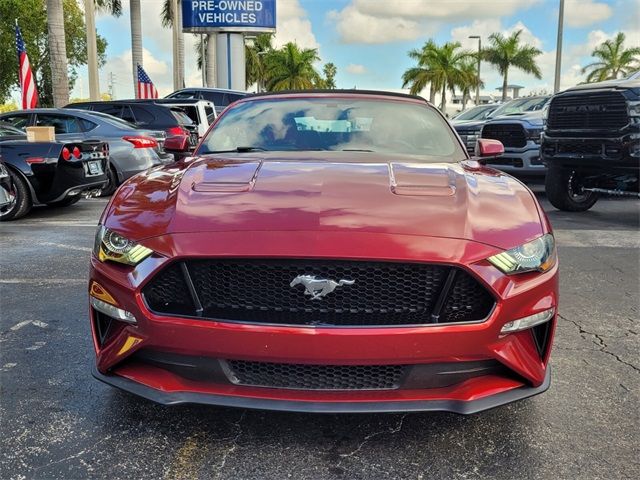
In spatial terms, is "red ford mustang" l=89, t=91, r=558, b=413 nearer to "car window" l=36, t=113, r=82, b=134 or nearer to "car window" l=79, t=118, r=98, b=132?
"car window" l=79, t=118, r=98, b=132

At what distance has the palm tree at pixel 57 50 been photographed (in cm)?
1777

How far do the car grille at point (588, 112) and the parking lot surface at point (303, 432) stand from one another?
402cm

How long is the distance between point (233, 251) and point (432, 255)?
73cm

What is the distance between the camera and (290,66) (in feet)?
199

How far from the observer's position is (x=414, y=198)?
2.57m

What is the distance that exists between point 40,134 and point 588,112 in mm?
6762

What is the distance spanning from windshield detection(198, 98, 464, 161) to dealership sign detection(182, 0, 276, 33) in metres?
28.1

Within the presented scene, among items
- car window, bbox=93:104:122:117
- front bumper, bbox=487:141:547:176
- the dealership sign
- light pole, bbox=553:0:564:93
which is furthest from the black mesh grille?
the dealership sign

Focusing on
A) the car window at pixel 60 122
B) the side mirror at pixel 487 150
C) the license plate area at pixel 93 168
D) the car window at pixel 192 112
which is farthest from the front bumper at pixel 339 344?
the car window at pixel 192 112

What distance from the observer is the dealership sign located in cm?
3006

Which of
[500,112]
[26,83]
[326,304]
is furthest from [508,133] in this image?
[26,83]

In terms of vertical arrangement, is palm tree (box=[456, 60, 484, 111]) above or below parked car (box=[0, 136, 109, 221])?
above

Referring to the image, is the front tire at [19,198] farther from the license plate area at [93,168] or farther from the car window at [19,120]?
the car window at [19,120]

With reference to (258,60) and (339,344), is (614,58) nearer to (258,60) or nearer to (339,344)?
(258,60)
